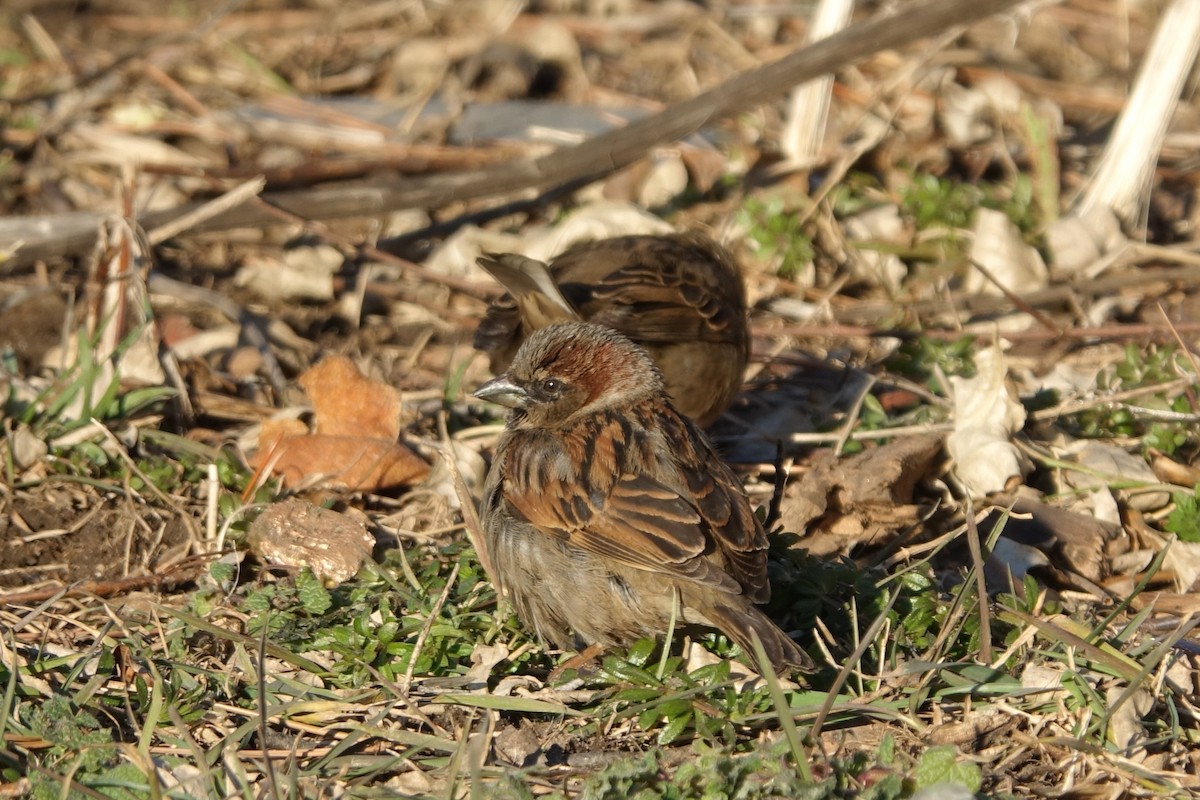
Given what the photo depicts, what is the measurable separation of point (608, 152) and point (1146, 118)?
248 centimetres

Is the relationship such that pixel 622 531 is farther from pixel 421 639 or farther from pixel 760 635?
pixel 421 639

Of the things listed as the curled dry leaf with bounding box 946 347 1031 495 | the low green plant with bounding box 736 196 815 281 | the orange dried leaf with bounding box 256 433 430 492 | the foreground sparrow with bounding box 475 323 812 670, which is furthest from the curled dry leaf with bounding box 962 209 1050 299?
the orange dried leaf with bounding box 256 433 430 492

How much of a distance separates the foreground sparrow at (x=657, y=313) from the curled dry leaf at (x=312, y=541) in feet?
3.49

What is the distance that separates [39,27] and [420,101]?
7.75 feet

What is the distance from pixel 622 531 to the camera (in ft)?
12.2

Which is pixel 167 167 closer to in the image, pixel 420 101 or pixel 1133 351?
pixel 420 101

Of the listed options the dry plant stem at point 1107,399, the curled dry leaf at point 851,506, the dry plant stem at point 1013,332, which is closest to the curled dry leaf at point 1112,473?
the dry plant stem at point 1107,399

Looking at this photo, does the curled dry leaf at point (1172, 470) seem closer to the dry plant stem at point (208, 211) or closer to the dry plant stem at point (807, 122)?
the dry plant stem at point (807, 122)

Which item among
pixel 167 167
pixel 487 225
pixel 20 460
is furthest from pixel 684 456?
pixel 167 167

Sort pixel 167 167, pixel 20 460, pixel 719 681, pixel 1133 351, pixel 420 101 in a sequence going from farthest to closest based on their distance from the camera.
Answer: pixel 420 101 < pixel 167 167 < pixel 1133 351 < pixel 20 460 < pixel 719 681

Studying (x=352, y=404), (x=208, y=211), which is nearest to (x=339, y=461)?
(x=352, y=404)

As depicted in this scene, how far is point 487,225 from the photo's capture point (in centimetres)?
695

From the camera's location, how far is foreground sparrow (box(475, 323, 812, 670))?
143 inches

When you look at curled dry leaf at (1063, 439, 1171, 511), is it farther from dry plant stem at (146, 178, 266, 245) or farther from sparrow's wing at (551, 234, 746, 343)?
dry plant stem at (146, 178, 266, 245)
